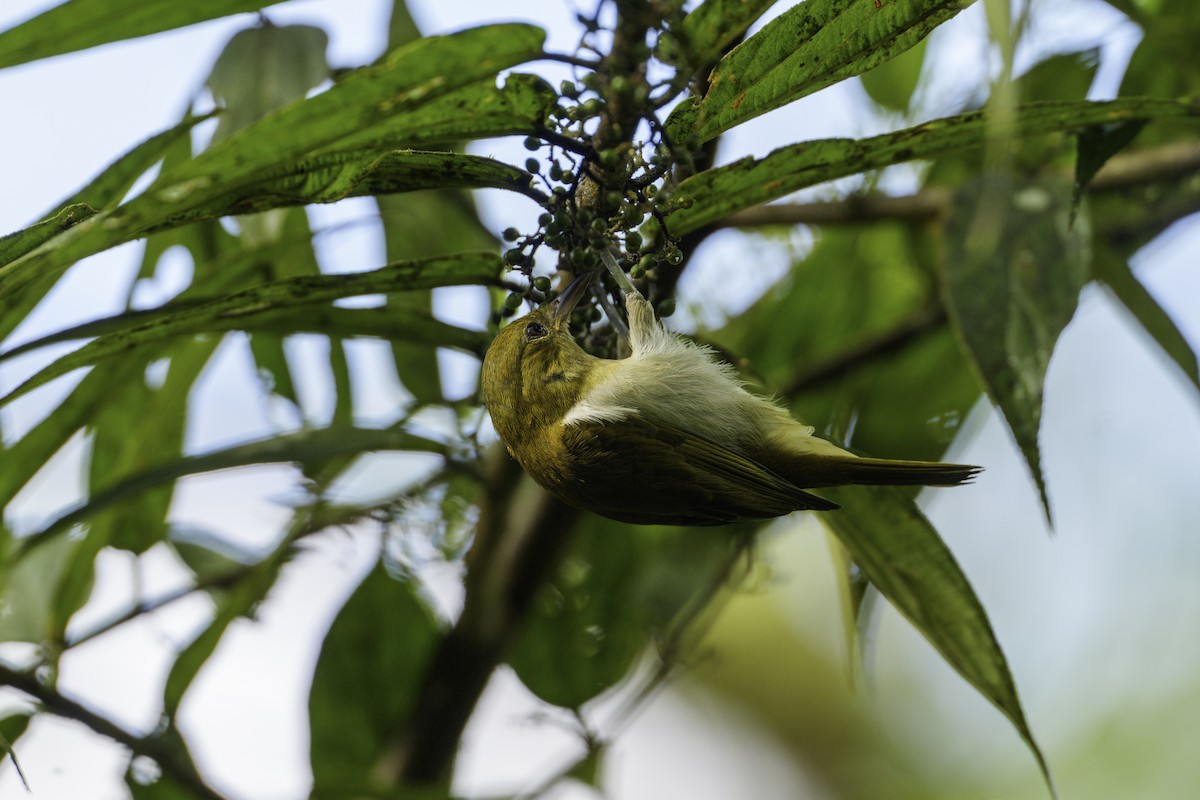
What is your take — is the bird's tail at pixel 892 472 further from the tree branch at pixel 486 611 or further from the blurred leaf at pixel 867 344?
the tree branch at pixel 486 611

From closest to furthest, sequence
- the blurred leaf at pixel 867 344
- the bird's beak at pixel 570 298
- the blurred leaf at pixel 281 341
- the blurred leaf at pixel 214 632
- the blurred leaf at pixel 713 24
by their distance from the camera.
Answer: the blurred leaf at pixel 713 24, the bird's beak at pixel 570 298, the blurred leaf at pixel 214 632, the blurred leaf at pixel 281 341, the blurred leaf at pixel 867 344

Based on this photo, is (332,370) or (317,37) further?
(332,370)

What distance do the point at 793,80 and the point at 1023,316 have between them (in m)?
0.64

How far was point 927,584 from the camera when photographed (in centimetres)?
148

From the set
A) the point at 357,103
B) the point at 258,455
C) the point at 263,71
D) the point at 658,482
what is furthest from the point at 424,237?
the point at 357,103

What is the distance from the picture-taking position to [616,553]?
7.64 ft

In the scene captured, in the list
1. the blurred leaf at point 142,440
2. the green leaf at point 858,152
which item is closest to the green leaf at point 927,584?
the green leaf at point 858,152

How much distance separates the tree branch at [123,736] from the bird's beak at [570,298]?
97 cm

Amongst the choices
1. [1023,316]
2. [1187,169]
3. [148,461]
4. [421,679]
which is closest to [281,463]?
[148,461]

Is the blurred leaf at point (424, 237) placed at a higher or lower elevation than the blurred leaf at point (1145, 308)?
higher

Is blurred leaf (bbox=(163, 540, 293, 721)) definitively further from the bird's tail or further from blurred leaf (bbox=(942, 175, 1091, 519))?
blurred leaf (bbox=(942, 175, 1091, 519))

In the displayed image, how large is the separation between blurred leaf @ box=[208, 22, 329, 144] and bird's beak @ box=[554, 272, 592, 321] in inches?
21.8

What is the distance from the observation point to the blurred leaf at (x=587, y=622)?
7.17 ft

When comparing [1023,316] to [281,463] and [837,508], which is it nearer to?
[837,508]
